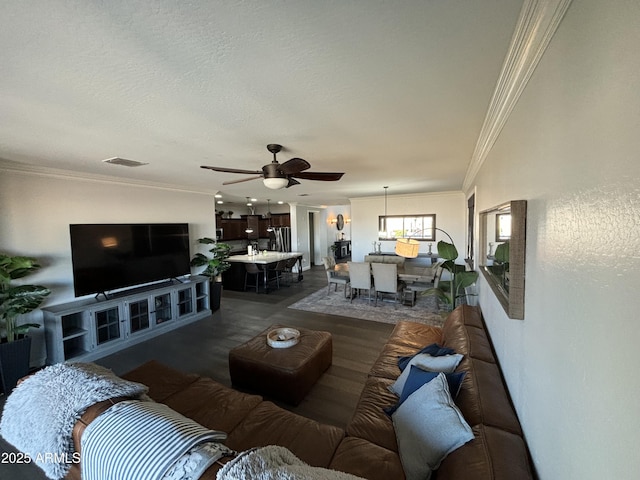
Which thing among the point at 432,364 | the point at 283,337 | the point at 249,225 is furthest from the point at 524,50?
the point at 249,225

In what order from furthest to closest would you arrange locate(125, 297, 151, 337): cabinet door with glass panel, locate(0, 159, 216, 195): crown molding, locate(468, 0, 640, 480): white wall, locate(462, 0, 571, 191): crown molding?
1. locate(125, 297, 151, 337): cabinet door with glass panel
2. locate(0, 159, 216, 195): crown molding
3. locate(462, 0, 571, 191): crown molding
4. locate(468, 0, 640, 480): white wall

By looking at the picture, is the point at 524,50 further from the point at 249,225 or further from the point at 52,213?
the point at 249,225

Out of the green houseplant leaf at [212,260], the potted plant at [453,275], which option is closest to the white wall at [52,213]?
the green houseplant leaf at [212,260]

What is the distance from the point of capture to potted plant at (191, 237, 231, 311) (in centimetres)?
517

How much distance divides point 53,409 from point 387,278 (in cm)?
456

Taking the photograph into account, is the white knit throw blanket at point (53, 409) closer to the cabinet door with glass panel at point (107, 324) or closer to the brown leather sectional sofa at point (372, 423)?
the brown leather sectional sofa at point (372, 423)

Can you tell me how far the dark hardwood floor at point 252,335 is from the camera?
7.88 ft

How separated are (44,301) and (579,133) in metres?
5.10

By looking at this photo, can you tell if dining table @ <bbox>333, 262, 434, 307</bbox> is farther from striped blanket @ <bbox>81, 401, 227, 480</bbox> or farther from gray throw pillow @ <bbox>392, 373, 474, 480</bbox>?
striped blanket @ <bbox>81, 401, 227, 480</bbox>

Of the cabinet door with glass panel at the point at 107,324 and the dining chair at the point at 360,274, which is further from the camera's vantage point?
the dining chair at the point at 360,274

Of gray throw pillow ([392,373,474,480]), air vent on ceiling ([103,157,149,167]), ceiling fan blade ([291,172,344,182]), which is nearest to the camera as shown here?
gray throw pillow ([392,373,474,480])

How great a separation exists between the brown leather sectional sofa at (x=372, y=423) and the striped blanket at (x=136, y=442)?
158 mm

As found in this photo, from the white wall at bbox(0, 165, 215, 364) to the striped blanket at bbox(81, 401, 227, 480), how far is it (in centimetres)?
348

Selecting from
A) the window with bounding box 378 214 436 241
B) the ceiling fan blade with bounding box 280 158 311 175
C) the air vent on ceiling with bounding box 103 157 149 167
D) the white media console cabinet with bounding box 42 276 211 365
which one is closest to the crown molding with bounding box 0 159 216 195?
the air vent on ceiling with bounding box 103 157 149 167
